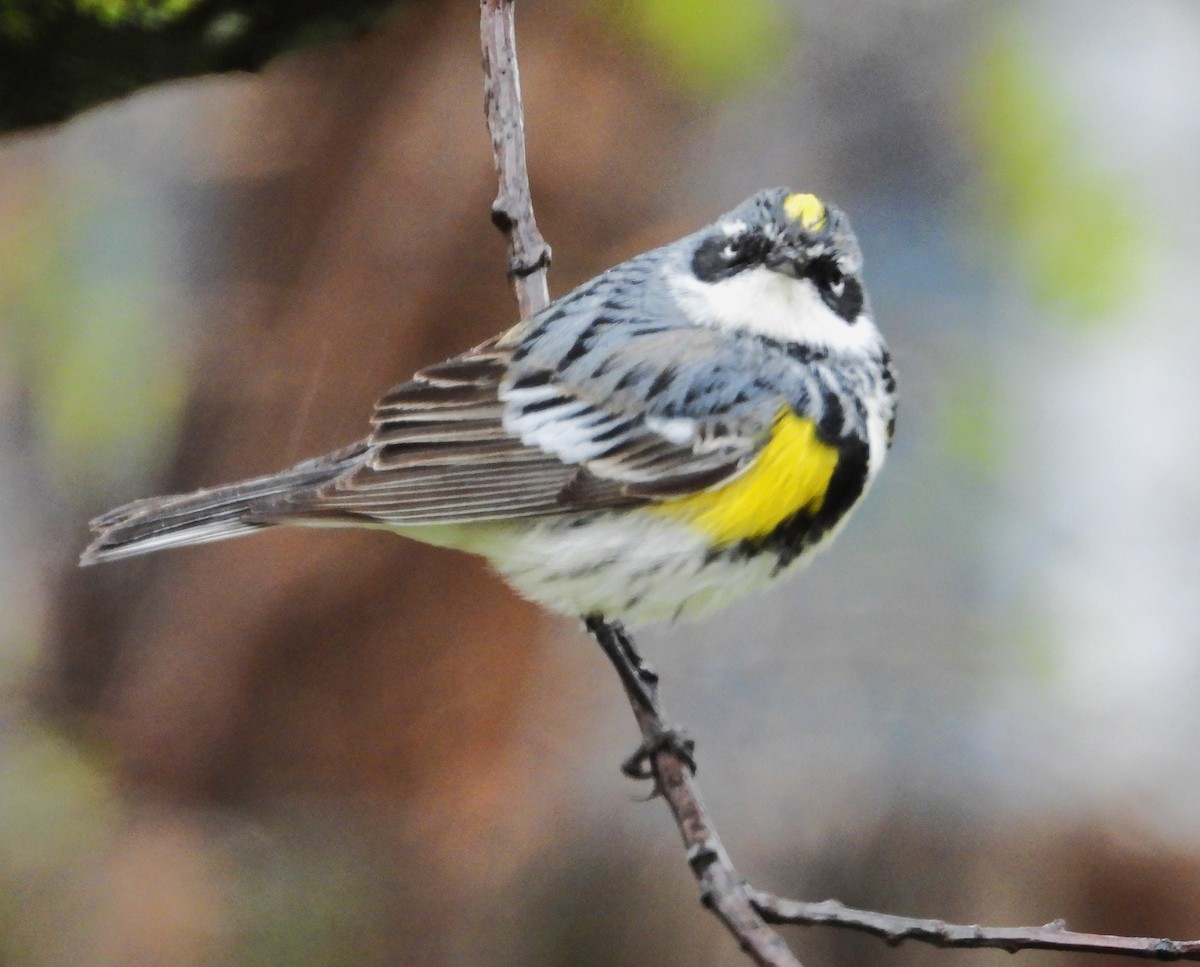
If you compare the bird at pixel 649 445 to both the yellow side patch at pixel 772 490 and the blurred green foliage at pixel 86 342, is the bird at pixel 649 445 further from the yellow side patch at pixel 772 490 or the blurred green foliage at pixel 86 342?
the blurred green foliage at pixel 86 342

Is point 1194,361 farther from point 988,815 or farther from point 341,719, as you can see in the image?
point 341,719

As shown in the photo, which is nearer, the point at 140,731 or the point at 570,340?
the point at 570,340

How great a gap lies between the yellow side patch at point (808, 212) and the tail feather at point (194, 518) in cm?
92

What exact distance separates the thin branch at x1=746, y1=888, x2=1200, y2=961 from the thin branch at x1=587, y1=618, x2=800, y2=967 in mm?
53

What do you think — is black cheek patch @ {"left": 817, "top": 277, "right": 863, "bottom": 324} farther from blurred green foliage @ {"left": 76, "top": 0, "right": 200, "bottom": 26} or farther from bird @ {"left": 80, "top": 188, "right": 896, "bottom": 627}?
blurred green foliage @ {"left": 76, "top": 0, "right": 200, "bottom": 26}

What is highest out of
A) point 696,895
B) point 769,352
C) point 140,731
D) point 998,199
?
point 998,199

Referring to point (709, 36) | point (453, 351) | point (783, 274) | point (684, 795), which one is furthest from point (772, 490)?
point (709, 36)

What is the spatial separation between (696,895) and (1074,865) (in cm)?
98

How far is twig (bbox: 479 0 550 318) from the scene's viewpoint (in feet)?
8.00

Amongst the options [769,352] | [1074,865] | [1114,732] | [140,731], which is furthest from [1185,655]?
[140,731]

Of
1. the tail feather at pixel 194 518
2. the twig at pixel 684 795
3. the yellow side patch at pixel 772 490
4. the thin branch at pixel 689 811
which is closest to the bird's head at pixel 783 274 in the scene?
the yellow side patch at pixel 772 490

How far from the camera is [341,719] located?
14.6 feet

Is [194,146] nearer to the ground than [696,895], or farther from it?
farther from it

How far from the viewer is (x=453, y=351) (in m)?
4.30
